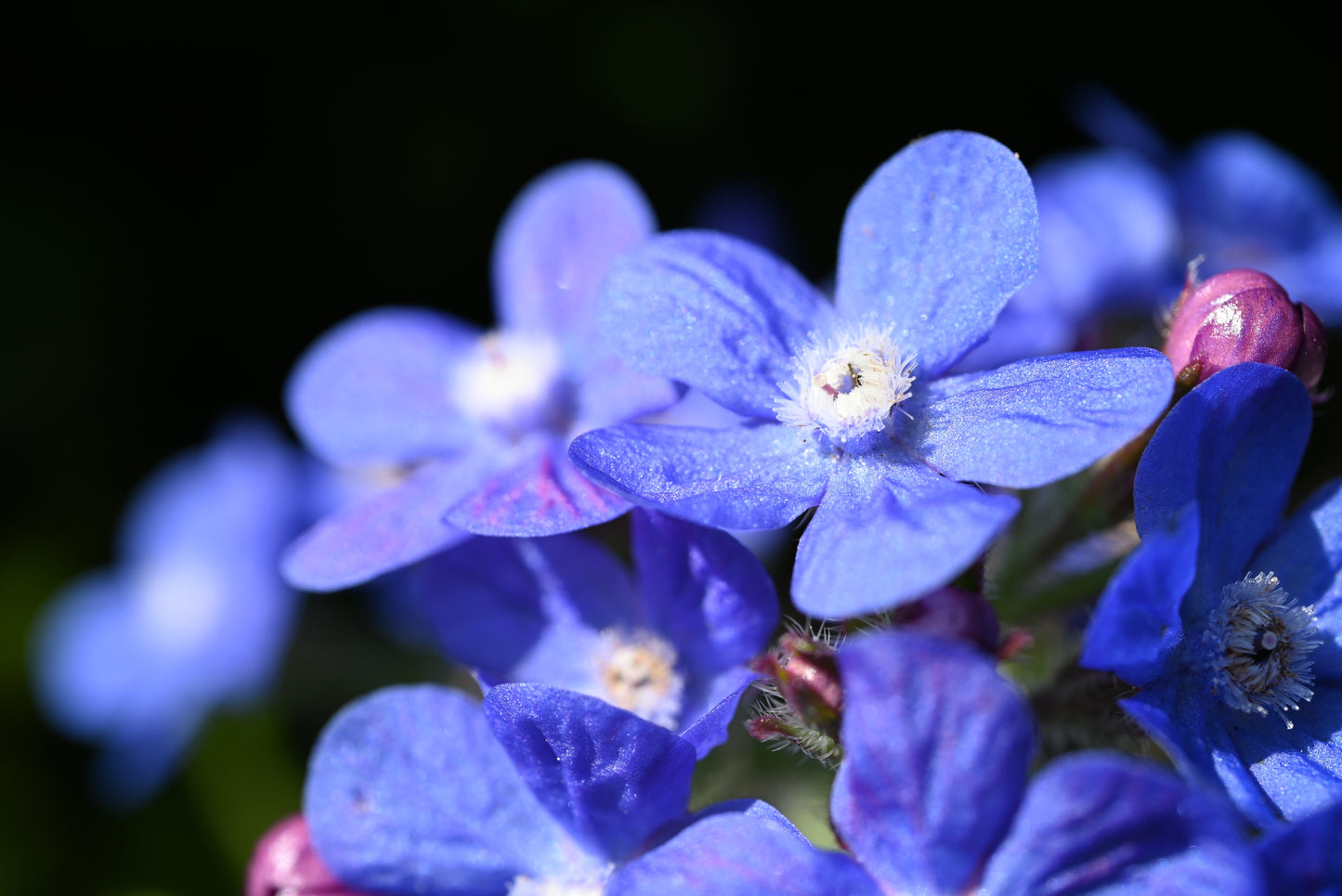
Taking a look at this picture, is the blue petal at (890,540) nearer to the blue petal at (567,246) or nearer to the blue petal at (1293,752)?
the blue petal at (1293,752)

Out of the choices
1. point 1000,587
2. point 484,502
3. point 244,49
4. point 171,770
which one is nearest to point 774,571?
point 1000,587

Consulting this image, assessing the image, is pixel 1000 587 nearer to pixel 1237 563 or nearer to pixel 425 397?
pixel 1237 563

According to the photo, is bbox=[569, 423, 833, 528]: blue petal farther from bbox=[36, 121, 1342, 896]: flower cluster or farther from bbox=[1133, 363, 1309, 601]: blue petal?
bbox=[1133, 363, 1309, 601]: blue petal

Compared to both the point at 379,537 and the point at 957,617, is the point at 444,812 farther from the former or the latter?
the point at 957,617

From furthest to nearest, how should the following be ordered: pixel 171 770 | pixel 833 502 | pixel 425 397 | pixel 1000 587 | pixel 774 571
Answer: pixel 171 770, pixel 774 571, pixel 425 397, pixel 1000 587, pixel 833 502

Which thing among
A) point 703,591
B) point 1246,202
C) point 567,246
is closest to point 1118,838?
point 703,591

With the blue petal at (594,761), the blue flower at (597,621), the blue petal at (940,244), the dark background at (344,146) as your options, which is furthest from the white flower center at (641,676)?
the dark background at (344,146)

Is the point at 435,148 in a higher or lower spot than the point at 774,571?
higher
